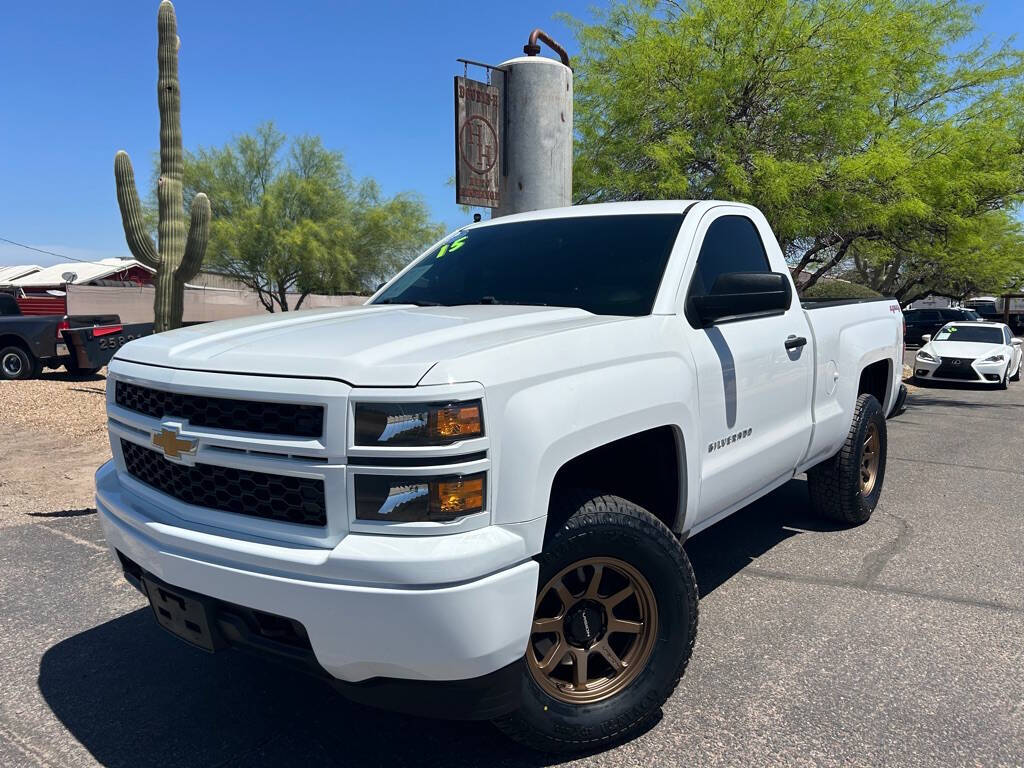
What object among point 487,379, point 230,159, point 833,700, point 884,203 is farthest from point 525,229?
point 230,159

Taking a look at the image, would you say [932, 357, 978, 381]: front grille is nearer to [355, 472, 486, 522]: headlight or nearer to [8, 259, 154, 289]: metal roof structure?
[355, 472, 486, 522]: headlight

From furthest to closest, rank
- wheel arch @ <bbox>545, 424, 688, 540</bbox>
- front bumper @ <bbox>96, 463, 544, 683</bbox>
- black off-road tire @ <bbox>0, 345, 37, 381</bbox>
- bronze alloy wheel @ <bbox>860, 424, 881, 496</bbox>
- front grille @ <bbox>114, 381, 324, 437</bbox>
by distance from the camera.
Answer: black off-road tire @ <bbox>0, 345, 37, 381</bbox>
bronze alloy wheel @ <bbox>860, 424, 881, 496</bbox>
wheel arch @ <bbox>545, 424, 688, 540</bbox>
front grille @ <bbox>114, 381, 324, 437</bbox>
front bumper @ <bbox>96, 463, 544, 683</bbox>

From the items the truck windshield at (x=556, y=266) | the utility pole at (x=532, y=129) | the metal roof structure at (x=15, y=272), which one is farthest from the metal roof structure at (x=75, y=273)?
the truck windshield at (x=556, y=266)

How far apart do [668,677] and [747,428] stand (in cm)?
119

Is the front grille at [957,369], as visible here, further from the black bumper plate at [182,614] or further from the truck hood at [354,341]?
the black bumper plate at [182,614]

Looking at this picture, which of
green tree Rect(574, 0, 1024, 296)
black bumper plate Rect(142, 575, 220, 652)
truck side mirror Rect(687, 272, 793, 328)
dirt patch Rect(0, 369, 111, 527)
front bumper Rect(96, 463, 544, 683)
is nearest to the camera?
front bumper Rect(96, 463, 544, 683)

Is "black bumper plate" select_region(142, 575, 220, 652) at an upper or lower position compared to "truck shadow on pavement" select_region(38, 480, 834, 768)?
upper

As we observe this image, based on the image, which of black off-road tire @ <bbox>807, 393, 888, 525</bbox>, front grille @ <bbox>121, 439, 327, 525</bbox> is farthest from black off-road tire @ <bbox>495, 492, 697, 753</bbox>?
black off-road tire @ <bbox>807, 393, 888, 525</bbox>

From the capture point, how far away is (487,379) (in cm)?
216

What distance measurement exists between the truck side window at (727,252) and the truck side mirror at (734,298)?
0.63 ft

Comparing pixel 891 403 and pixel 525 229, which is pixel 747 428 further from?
pixel 891 403

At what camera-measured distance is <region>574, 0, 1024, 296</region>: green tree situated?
1055cm

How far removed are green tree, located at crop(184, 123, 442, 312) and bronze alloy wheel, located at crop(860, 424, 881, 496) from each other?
2747cm

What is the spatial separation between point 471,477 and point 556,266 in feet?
5.63
